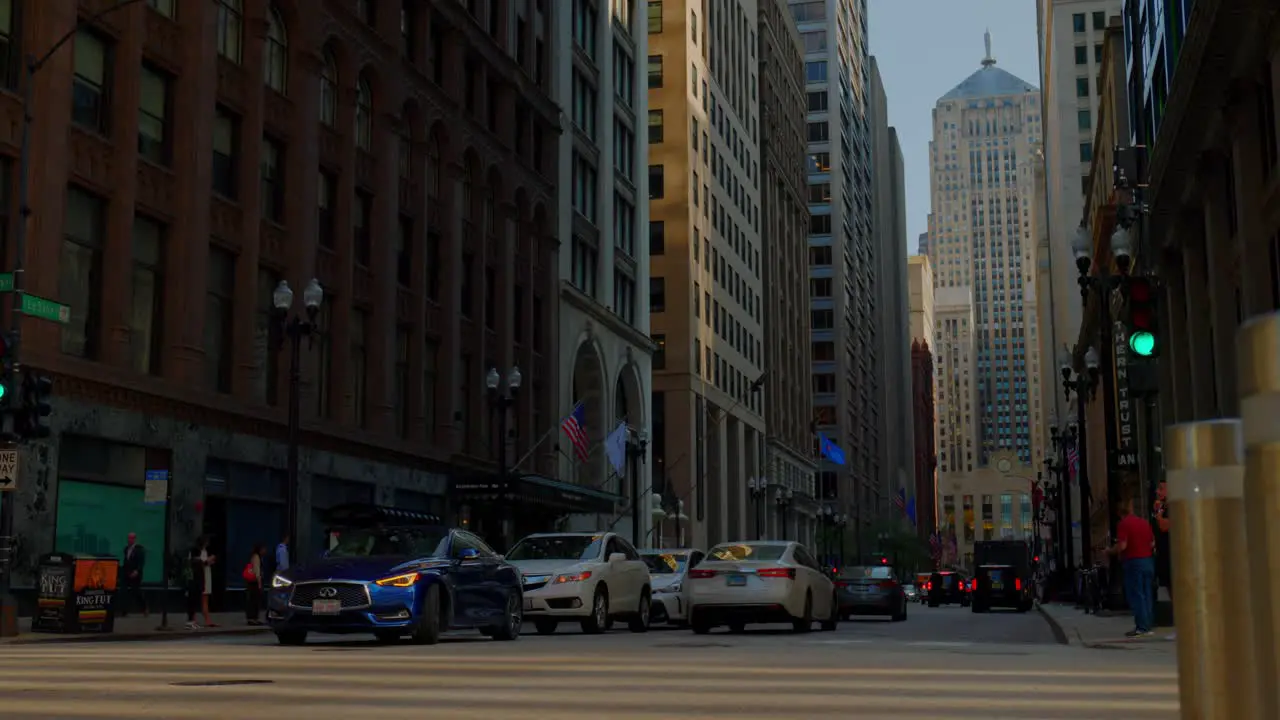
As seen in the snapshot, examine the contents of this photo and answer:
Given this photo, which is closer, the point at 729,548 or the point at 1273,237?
the point at 729,548

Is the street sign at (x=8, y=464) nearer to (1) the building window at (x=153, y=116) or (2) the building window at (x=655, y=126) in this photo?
(1) the building window at (x=153, y=116)

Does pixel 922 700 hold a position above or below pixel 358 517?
below

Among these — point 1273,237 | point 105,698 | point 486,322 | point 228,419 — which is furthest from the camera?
point 486,322

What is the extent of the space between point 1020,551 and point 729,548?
42.7m

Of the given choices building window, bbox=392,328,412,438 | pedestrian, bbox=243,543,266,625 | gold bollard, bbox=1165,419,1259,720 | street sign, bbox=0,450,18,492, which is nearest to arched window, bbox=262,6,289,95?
building window, bbox=392,328,412,438

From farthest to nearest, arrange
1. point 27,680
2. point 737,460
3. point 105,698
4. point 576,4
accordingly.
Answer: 1. point 737,460
2. point 576,4
3. point 27,680
4. point 105,698

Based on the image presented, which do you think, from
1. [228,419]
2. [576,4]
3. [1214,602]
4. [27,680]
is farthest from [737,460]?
[1214,602]

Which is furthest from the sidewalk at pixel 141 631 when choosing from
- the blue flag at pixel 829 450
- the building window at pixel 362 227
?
the blue flag at pixel 829 450

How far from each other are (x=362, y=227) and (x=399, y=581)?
85.0 feet

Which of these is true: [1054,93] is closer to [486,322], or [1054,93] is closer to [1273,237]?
[486,322]

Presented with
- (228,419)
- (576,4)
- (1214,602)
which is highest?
(576,4)

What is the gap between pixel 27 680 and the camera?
37.6ft

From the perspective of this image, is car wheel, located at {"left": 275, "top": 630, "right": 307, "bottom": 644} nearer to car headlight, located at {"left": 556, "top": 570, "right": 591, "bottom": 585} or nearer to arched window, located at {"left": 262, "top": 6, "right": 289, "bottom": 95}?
car headlight, located at {"left": 556, "top": 570, "right": 591, "bottom": 585}

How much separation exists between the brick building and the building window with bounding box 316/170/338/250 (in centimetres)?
8
